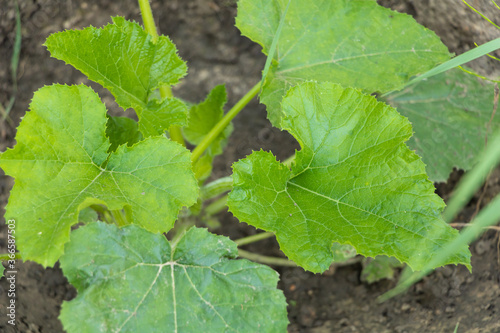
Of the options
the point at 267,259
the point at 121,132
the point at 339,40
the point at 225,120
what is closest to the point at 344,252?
the point at 267,259

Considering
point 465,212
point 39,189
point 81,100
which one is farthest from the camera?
point 465,212

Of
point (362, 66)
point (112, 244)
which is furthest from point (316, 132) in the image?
point (112, 244)

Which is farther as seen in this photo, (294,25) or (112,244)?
(294,25)

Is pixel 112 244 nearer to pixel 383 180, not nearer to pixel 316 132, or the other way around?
pixel 316 132

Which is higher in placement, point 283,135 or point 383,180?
point 383,180

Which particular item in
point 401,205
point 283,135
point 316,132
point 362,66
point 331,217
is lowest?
point 283,135

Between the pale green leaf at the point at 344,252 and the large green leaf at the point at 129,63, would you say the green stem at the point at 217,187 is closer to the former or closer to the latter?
the large green leaf at the point at 129,63

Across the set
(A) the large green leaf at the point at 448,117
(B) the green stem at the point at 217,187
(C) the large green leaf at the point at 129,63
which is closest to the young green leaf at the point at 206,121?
(B) the green stem at the point at 217,187
